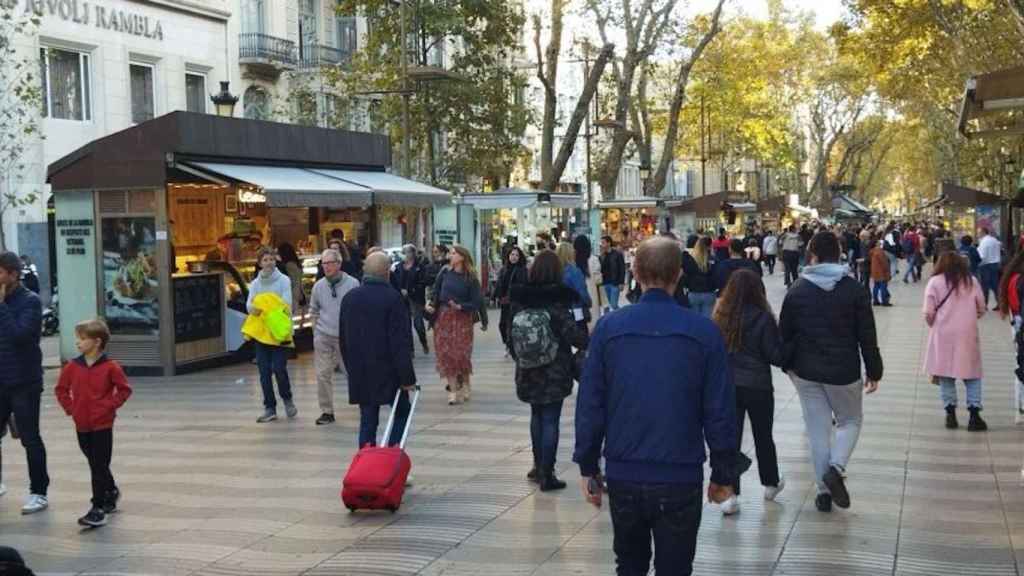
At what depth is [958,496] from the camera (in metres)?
8.16

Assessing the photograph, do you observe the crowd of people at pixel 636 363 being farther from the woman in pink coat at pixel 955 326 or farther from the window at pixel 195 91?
the window at pixel 195 91

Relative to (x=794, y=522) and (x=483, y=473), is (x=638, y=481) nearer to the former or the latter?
(x=794, y=522)

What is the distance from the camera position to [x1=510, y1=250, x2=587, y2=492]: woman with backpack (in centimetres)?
823

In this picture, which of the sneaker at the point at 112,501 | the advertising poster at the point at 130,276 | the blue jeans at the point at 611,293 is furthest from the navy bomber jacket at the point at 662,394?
the blue jeans at the point at 611,293

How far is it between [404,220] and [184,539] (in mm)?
25628

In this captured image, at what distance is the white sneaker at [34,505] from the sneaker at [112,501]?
1.61ft

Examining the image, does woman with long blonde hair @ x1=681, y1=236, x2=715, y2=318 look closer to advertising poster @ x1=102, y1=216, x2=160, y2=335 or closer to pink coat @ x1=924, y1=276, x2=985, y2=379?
pink coat @ x1=924, y1=276, x2=985, y2=379

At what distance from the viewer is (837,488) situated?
Answer: 300 inches

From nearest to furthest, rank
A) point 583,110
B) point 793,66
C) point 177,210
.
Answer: point 177,210, point 583,110, point 793,66

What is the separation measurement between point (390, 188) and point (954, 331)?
462 inches

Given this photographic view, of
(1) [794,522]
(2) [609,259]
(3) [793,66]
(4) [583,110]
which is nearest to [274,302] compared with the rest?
(1) [794,522]

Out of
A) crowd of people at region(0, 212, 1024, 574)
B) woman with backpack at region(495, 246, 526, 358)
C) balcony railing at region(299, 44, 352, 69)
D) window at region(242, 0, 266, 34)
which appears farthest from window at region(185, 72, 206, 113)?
crowd of people at region(0, 212, 1024, 574)

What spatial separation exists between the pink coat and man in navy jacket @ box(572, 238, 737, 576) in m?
6.72

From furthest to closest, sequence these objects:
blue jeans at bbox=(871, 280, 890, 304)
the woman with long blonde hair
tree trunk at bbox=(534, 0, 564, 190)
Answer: tree trunk at bbox=(534, 0, 564, 190), blue jeans at bbox=(871, 280, 890, 304), the woman with long blonde hair
